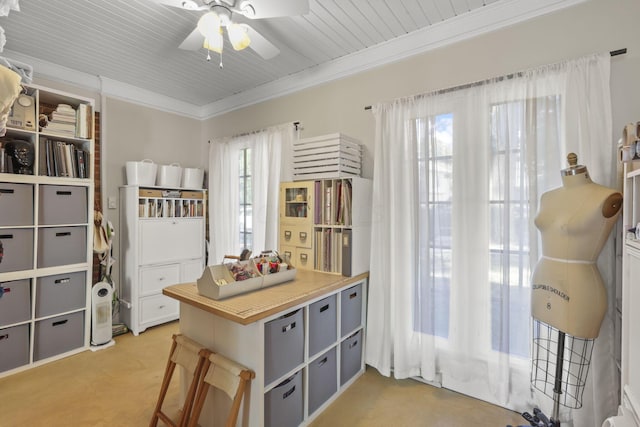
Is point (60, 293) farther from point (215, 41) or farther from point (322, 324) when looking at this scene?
point (215, 41)

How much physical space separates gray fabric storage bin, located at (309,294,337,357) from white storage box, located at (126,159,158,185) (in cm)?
244

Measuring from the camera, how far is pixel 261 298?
167cm

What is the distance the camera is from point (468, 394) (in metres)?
2.07

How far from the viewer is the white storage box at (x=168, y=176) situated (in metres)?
3.32

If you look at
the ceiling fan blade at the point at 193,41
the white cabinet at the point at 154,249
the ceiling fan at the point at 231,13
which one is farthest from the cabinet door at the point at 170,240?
the ceiling fan at the point at 231,13

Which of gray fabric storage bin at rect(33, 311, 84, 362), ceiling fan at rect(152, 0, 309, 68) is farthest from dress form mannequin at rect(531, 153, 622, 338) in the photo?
gray fabric storage bin at rect(33, 311, 84, 362)

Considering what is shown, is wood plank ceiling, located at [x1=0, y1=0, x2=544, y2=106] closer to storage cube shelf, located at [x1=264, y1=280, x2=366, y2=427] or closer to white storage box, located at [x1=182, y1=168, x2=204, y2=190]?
white storage box, located at [x1=182, y1=168, x2=204, y2=190]

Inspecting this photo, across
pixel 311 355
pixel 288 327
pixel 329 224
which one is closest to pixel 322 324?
pixel 311 355

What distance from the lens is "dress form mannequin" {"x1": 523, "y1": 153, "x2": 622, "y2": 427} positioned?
1.38m

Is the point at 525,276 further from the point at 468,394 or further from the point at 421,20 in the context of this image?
the point at 421,20

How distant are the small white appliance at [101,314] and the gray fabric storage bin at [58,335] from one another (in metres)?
0.09

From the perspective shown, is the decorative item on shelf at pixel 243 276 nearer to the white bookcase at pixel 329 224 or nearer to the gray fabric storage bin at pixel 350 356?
the white bookcase at pixel 329 224

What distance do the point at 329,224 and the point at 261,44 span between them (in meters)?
1.34

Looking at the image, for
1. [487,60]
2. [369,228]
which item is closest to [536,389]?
[369,228]
